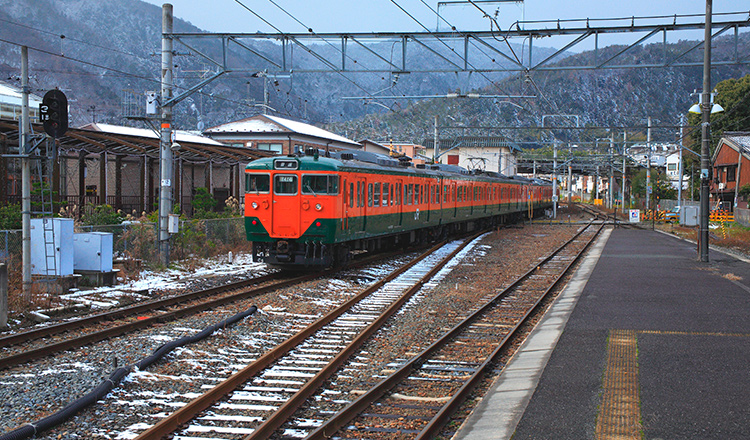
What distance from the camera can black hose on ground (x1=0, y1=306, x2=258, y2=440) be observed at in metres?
5.43

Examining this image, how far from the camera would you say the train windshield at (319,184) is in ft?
49.7

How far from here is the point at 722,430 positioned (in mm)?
5363

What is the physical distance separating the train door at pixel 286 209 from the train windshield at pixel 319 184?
23cm

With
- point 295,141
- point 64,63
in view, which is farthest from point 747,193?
point 64,63

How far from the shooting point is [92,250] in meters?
12.8

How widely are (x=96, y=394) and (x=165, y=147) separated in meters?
10.0

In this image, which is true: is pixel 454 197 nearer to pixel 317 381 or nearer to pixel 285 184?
pixel 285 184

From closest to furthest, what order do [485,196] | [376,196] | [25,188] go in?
1. [25,188]
2. [376,196]
3. [485,196]

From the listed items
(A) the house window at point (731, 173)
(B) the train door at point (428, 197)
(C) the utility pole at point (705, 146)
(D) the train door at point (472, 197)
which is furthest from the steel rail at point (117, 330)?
(A) the house window at point (731, 173)

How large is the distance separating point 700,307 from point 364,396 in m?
7.19

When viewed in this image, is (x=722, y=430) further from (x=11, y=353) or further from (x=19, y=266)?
(x=19, y=266)

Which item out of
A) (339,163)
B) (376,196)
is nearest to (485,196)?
(376,196)

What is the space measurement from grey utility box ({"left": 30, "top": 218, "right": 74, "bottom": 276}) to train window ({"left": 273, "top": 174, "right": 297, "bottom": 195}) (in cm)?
458

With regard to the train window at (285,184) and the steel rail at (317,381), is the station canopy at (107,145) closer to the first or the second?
the train window at (285,184)
